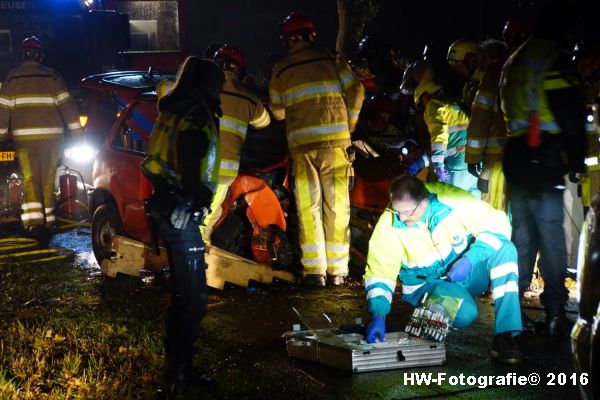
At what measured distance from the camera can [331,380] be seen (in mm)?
4742

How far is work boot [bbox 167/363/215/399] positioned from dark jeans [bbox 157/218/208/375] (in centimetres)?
4

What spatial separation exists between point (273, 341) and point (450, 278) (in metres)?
1.37

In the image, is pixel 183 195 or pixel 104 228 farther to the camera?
pixel 104 228

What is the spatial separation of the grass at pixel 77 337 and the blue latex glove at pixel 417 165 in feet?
7.84

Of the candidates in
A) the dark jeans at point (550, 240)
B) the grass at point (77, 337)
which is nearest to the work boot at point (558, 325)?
the dark jeans at point (550, 240)

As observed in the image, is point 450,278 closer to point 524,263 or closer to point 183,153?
point 524,263

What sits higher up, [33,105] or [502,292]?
[33,105]

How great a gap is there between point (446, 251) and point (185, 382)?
1.84m

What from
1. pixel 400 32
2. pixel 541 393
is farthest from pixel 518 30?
pixel 400 32

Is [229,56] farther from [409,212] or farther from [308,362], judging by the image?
[308,362]

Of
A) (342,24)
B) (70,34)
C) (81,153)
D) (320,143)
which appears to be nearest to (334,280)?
(320,143)

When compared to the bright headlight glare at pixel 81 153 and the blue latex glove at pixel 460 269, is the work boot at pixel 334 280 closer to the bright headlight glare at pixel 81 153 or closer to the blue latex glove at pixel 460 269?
the blue latex glove at pixel 460 269

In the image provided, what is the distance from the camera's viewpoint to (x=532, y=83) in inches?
214

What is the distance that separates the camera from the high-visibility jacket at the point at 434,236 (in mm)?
4984
